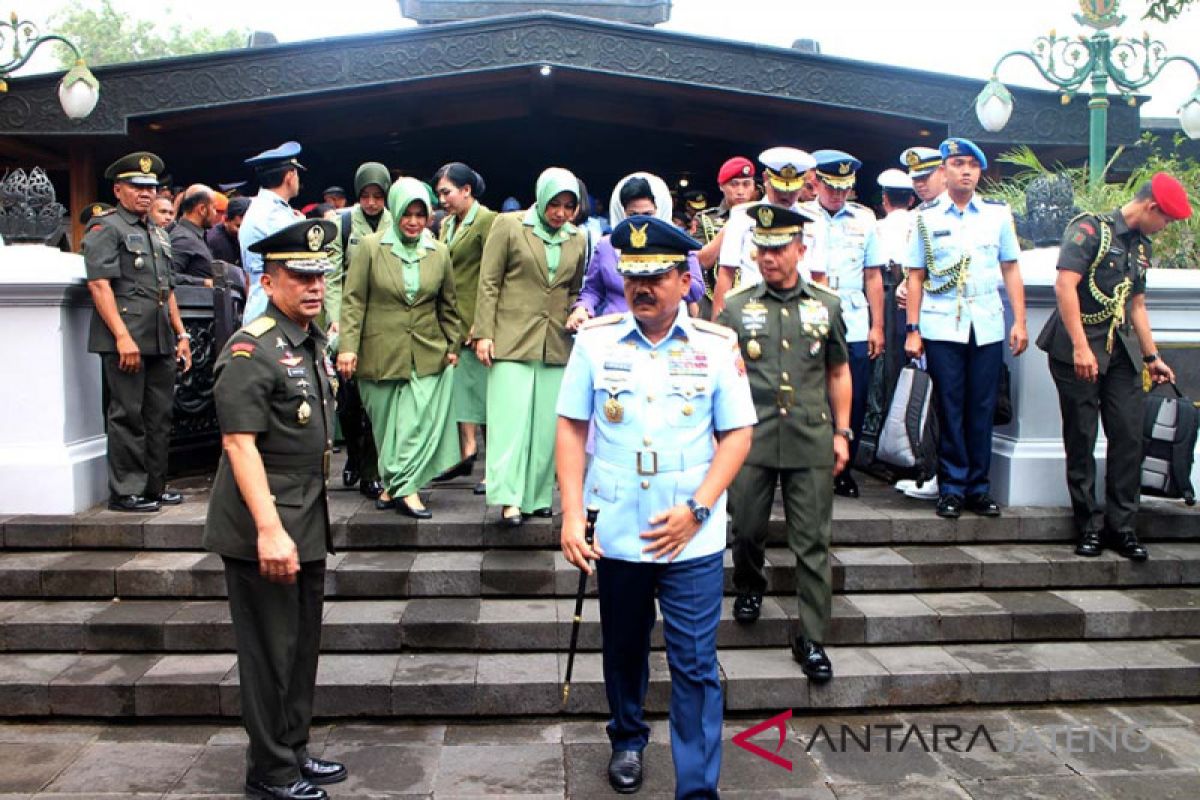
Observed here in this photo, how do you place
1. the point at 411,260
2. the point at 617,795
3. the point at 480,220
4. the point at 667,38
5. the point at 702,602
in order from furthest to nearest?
the point at 667,38, the point at 480,220, the point at 411,260, the point at 617,795, the point at 702,602

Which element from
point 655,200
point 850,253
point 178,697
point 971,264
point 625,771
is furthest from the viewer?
point 850,253

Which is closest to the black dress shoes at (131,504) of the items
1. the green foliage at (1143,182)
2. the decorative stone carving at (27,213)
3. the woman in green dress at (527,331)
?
the decorative stone carving at (27,213)

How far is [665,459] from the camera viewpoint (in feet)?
12.6

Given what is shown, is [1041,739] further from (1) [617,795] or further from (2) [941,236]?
(2) [941,236]

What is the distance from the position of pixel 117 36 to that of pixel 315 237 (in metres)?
65.9

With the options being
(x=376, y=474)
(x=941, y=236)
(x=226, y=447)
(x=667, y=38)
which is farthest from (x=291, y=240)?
(x=667, y=38)

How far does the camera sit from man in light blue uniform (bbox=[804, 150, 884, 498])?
6742 mm

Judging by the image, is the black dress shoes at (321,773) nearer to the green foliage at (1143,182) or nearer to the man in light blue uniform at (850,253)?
the man in light blue uniform at (850,253)

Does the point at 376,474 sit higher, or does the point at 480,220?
the point at 480,220

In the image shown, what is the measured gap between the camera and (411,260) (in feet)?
21.3

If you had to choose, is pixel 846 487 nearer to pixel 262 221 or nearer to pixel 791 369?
pixel 791 369

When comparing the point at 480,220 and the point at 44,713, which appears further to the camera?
the point at 480,220

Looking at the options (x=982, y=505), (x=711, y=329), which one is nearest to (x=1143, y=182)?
(x=982, y=505)

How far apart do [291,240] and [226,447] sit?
2.51 feet
